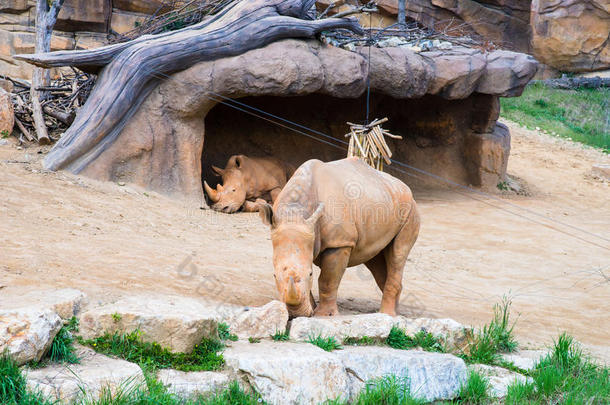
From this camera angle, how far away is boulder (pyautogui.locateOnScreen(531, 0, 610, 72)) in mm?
20828

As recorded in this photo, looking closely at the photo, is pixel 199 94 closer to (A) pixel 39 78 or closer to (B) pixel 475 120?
(A) pixel 39 78

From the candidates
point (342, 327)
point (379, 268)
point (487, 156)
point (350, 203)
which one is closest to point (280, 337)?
point (342, 327)

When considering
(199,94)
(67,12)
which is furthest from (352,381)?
(67,12)

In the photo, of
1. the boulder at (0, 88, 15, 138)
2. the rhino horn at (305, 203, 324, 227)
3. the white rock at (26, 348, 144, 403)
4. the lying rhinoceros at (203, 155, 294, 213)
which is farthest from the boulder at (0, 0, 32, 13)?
the white rock at (26, 348, 144, 403)

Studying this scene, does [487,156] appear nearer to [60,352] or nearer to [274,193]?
[274,193]

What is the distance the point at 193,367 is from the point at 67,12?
14.8m

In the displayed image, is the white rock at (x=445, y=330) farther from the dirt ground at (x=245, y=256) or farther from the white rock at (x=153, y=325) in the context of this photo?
the white rock at (x=153, y=325)

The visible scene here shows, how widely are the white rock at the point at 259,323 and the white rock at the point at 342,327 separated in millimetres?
107

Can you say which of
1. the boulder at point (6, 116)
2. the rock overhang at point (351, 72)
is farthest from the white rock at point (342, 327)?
the boulder at point (6, 116)

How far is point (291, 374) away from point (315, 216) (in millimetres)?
1339

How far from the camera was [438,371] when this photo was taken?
14.8 ft

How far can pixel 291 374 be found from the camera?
13.3ft

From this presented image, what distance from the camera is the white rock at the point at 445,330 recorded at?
501 cm

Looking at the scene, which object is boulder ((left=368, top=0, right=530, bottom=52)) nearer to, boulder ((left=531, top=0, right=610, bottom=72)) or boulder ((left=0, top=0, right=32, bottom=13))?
boulder ((left=531, top=0, right=610, bottom=72))
